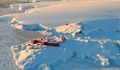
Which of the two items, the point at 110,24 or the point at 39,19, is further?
the point at 39,19

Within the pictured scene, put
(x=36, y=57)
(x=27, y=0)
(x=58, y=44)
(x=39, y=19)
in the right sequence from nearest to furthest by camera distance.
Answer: (x=36, y=57) < (x=58, y=44) < (x=39, y=19) < (x=27, y=0)

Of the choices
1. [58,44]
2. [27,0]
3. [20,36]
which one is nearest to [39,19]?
[20,36]

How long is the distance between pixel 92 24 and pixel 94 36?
138 centimetres

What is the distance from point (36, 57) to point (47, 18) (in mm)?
5797

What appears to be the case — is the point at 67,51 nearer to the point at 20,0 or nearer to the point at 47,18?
the point at 47,18

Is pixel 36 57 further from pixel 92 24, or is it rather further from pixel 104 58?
pixel 92 24

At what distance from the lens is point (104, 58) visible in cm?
657

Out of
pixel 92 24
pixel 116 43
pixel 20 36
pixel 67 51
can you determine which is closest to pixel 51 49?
pixel 67 51

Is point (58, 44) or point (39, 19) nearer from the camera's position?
point (58, 44)

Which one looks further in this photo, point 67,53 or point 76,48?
point 76,48

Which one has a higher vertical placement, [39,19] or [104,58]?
[104,58]

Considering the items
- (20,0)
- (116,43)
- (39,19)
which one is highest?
(116,43)

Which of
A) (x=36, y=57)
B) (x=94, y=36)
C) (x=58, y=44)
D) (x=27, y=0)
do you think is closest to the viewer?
(x=36, y=57)

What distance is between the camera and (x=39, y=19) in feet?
39.4
